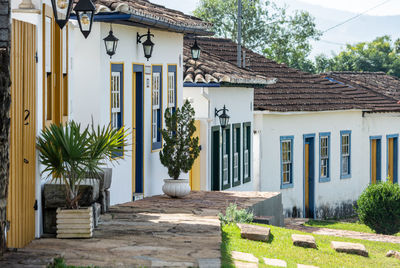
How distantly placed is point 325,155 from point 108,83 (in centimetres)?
1281

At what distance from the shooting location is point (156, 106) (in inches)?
675

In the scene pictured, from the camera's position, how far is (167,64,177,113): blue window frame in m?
17.9

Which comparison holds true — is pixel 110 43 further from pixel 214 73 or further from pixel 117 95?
pixel 214 73

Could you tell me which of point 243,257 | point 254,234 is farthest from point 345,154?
point 243,257

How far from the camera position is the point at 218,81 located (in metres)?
19.1

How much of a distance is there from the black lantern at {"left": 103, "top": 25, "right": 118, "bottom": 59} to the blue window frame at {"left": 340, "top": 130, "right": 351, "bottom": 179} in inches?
550

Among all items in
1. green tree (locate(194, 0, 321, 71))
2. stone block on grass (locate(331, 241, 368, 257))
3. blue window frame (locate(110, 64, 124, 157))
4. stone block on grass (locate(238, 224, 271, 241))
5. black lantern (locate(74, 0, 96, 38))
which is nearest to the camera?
black lantern (locate(74, 0, 96, 38))

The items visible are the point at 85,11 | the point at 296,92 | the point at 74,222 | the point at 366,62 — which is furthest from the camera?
the point at 366,62

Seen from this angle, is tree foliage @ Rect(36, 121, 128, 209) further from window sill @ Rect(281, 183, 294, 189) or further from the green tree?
the green tree

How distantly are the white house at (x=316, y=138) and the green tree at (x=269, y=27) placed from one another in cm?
2439

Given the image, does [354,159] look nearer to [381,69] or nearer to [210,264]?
[210,264]

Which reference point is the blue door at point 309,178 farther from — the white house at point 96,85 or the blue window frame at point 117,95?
the blue window frame at point 117,95

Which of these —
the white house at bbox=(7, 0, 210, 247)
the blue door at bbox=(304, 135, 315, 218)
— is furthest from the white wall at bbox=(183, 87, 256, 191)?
the blue door at bbox=(304, 135, 315, 218)

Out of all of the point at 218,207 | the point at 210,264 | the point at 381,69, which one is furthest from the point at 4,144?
the point at 381,69
